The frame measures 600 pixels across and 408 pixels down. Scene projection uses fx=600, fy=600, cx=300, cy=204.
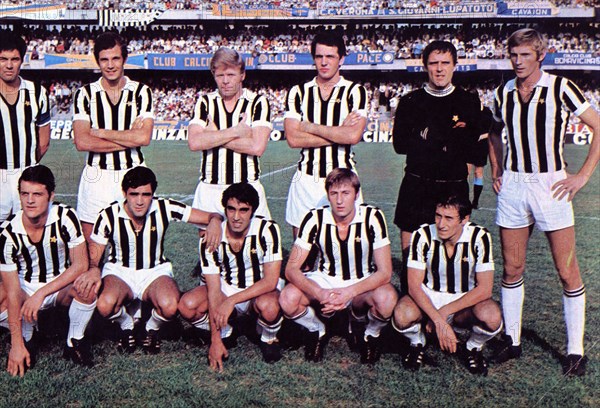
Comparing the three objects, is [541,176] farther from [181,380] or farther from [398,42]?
[398,42]

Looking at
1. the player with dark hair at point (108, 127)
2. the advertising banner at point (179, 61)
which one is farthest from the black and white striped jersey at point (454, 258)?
the advertising banner at point (179, 61)

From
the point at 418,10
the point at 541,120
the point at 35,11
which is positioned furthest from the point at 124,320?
the point at 35,11

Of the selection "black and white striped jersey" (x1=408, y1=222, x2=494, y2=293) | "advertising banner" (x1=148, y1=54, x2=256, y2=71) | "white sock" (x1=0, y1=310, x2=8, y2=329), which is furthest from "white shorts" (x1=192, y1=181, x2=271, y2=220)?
"advertising banner" (x1=148, y1=54, x2=256, y2=71)

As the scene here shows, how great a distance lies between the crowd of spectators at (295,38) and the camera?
28.1m

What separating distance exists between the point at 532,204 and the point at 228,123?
1.95 metres

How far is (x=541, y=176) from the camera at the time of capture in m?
3.41

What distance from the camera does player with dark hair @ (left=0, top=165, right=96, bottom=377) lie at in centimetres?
332

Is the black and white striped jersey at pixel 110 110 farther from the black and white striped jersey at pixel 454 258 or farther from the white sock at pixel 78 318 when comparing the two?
the black and white striped jersey at pixel 454 258

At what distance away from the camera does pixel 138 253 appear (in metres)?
3.70

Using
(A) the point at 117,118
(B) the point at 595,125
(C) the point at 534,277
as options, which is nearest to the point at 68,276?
(A) the point at 117,118

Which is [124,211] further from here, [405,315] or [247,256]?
[405,315]

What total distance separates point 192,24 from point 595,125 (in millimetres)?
29535

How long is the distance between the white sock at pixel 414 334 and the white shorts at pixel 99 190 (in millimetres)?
2010

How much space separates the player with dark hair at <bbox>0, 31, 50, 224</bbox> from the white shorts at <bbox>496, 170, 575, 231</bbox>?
10.1 ft
